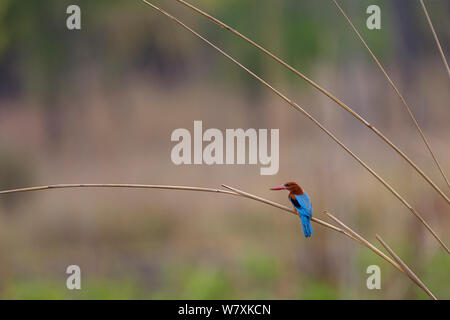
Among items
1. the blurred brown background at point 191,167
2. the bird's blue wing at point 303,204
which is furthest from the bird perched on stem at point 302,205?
the blurred brown background at point 191,167

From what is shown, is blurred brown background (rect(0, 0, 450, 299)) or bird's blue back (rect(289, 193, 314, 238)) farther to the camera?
blurred brown background (rect(0, 0, 450, 299))

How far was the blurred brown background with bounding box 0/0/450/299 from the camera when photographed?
2.56 m

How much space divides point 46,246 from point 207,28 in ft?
4.40

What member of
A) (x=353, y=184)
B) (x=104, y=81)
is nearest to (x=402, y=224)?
(x=353, y=184)

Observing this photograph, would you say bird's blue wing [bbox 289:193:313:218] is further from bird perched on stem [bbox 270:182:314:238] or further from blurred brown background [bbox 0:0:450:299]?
blurred brown background [bbox 0:0:450:299]

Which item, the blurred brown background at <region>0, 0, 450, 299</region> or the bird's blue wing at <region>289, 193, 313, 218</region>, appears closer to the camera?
the bird's blue wing at <region>289, 193, 313, 218</region>

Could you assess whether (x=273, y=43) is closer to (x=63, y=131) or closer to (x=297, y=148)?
(x=297, y=148)

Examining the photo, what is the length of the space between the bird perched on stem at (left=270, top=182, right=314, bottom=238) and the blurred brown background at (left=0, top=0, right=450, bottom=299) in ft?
5.52

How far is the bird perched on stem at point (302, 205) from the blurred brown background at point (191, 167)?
1.68 m

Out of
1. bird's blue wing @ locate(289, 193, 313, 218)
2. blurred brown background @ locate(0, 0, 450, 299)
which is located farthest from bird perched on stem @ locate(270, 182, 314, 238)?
blurred brown background @ locate(0, 0, 450, 299)

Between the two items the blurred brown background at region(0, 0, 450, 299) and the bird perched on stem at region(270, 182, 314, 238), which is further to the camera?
the blurred brown background at region(0, 0, 450, 299)

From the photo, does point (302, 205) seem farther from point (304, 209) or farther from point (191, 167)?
point (191, 167)

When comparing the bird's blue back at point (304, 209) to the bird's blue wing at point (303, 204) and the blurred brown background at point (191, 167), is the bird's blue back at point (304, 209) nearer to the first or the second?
the bird's blue wing at point (303, 204)
